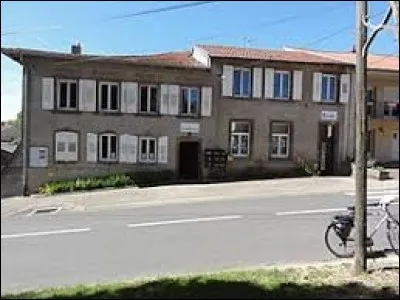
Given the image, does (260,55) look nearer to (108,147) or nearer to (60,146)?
(108,147)

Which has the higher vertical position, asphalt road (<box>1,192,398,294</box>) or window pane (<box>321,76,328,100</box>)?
window pane (<box>321,76,328,100</box>)

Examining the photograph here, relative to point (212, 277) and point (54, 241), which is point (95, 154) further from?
point (212, 277)

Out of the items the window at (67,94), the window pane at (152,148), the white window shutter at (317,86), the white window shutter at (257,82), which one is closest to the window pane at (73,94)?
the window at (67,94)

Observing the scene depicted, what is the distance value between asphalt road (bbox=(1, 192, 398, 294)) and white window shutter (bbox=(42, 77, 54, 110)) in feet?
34.7

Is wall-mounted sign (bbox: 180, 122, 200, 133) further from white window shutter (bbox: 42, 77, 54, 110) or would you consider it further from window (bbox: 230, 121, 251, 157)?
white window shutter (bbox: 42, 77, 54, 110)

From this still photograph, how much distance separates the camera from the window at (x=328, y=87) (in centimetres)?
3581

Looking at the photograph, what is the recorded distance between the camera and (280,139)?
35.2m

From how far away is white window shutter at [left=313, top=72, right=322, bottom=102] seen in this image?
116ft

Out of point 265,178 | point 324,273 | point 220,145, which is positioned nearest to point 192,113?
point 220,145

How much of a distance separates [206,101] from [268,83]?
352 cm

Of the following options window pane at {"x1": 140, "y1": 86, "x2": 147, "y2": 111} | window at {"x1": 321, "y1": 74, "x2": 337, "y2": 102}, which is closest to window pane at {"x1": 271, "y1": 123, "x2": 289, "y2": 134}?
window at {"x1": 321, "y1": 74, "x2": 337, "y2": 102}

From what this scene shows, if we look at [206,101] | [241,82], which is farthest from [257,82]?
[206,101]

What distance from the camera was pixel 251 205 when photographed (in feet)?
72.8

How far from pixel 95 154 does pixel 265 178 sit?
8842 millimetres
